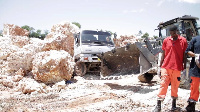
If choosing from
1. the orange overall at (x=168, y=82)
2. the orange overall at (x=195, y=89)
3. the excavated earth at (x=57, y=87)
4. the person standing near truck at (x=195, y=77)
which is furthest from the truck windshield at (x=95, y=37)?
the orange overall at (x=195, y=89)

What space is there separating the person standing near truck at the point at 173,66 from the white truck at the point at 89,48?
5802 millimetres

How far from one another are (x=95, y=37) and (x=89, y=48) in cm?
86

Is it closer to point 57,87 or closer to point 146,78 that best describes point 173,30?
point 146,78

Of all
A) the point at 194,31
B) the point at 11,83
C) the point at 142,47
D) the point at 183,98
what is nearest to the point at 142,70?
the point at 142,47

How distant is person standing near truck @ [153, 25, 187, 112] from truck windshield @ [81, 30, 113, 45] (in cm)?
657

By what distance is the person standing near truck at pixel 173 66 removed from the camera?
3330mm

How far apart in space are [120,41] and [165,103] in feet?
52.9

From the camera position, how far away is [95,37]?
9984mm

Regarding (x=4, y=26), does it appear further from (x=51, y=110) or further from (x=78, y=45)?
(x=51, y=110)

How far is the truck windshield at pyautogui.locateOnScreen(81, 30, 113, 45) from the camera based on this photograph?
9.84 m

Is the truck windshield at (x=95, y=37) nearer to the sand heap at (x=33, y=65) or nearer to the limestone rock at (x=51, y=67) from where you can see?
the sand heap at (x=33, y=65)

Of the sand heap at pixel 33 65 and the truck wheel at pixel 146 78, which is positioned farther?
the sand heap at pixel 33 65

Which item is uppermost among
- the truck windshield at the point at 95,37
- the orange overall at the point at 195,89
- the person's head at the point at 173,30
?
the truck windshield at the point at 95,37

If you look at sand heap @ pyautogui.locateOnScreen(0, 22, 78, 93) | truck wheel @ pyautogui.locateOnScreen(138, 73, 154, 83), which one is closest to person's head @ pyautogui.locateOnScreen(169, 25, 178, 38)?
truck wheel @ pyautogui.locateOnScreen(138, 73, 154, 83)
